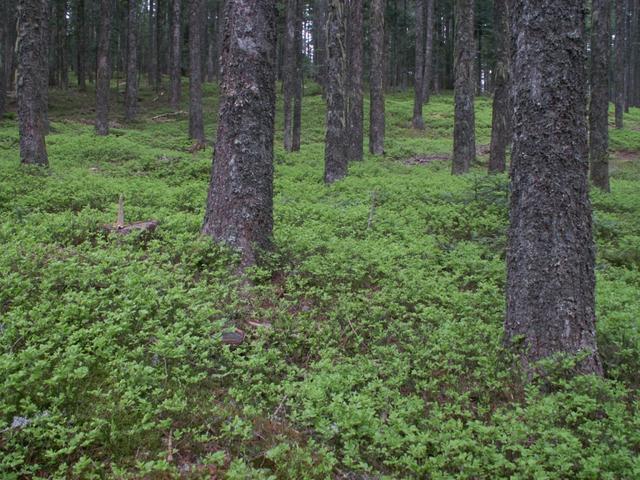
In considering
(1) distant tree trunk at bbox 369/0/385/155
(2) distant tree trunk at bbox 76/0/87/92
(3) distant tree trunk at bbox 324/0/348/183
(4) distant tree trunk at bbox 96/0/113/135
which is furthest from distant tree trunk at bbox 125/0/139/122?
(3) distant tree trunk at bbox 324/0/348/183

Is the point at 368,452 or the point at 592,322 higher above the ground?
the point at 592,322

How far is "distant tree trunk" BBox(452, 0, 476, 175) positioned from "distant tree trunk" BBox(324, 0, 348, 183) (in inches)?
142

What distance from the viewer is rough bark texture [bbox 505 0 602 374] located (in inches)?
178

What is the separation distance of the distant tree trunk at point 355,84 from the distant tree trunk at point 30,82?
9803 millimetres

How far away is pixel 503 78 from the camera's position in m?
14.7

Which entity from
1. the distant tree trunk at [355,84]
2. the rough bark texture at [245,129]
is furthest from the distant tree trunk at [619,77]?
the rough bark texture at [245,129]

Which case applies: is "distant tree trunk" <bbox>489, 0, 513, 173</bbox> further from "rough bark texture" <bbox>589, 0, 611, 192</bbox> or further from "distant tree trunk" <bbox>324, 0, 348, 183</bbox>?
"distant tree trunk" <bbox>324, 0, 348, 183</bbox>

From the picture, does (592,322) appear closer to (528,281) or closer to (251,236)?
(528,281)

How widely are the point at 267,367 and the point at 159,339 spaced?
0.97 metres

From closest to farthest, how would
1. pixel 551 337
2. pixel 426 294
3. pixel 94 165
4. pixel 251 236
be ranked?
1. pixel 551 337
2. pixel 426 294
3. pixel 251 236
4. pixel 94 165

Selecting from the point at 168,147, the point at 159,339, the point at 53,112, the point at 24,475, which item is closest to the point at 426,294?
the point at 159,339

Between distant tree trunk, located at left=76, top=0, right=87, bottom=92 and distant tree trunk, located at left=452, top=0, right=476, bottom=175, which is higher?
distant tree trunk, located at left=76, top=0, right=87, bottom=92

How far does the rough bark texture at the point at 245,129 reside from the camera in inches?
→ 255

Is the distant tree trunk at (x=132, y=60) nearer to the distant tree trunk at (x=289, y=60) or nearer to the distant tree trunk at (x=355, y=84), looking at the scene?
the distant tree trunk at (x=289, y=60)
